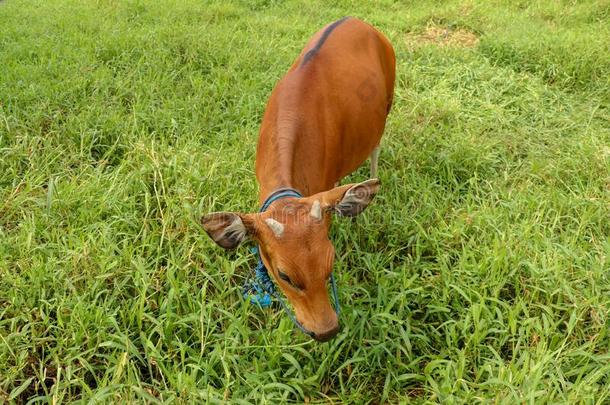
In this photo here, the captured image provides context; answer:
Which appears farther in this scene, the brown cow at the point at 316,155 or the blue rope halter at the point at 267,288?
the blue rope halter at the point at 267,288

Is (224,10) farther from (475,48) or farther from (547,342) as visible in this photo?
(547,342)

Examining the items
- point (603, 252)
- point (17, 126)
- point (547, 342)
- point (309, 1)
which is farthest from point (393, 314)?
point (309, 1)

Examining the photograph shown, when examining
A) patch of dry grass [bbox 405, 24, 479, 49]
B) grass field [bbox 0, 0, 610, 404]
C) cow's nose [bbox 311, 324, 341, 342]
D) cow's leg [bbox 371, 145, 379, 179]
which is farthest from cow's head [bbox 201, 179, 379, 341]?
patch of dry grass [bbox 405, 24, 479, 49]

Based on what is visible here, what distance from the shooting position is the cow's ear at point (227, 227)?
207 centimetres

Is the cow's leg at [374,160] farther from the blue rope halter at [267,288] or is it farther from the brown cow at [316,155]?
the blue rope halter at [267,288]

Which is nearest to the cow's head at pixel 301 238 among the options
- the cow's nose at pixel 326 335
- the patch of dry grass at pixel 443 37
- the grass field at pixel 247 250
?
the cow's nose at pixel 326 335

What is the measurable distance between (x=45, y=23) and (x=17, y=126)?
2.30 meters

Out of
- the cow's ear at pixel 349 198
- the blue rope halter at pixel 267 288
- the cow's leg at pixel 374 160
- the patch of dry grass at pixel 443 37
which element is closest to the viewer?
the cow's ear at pixel 349 198

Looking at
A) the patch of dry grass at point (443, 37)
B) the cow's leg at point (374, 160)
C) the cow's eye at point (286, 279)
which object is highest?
the cow's eye at point (286, 279)

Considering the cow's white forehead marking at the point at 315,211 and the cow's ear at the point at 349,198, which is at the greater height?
the cow's white forehead marking at the point at 315,211

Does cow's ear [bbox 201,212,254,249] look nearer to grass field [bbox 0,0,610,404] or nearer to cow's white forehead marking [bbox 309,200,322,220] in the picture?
cow's white forehead marking [bbox 309,200,322,220]

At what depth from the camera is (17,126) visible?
13.0ft

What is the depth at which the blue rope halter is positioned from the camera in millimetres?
2320

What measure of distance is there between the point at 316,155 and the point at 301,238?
0.88m
